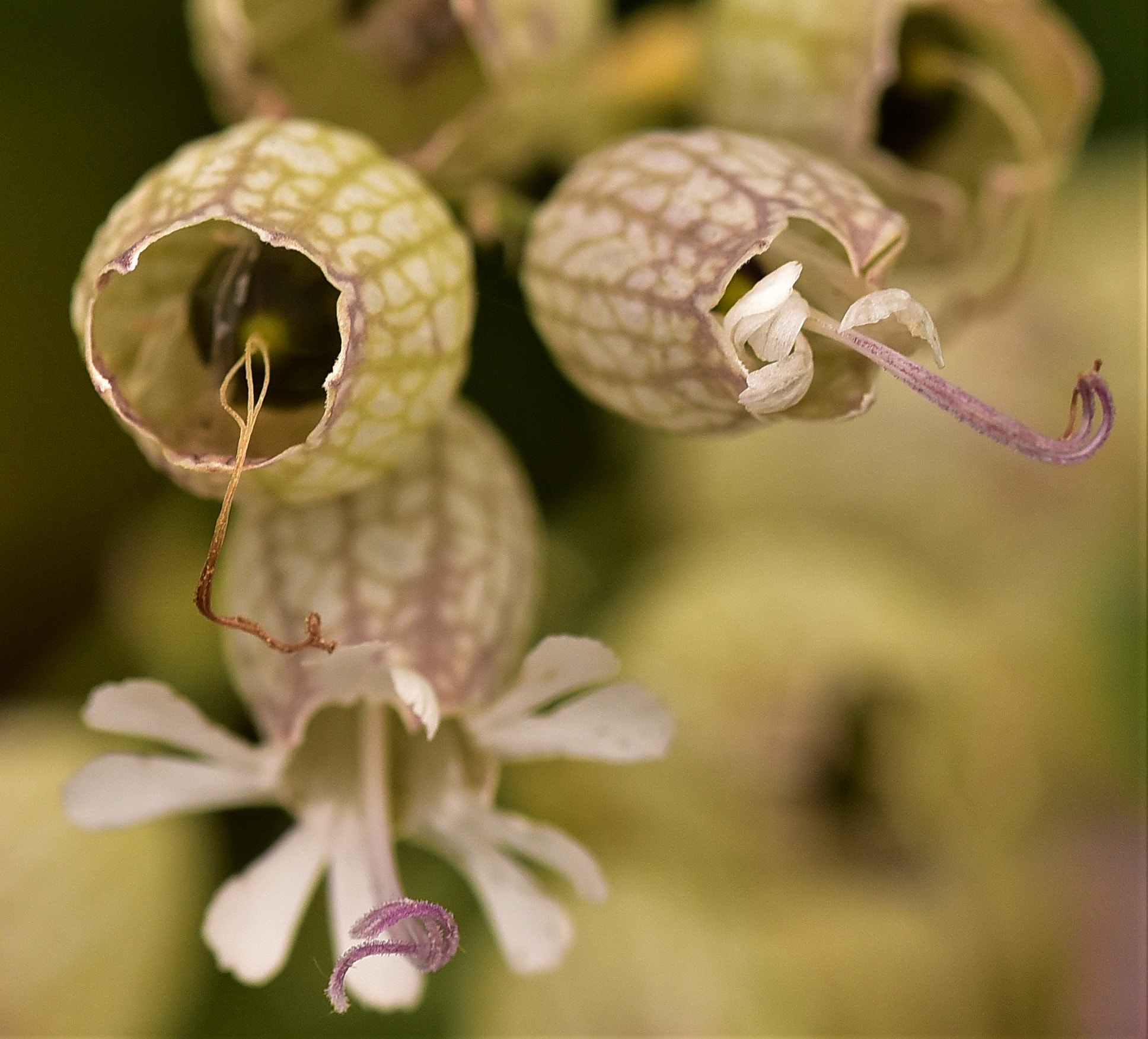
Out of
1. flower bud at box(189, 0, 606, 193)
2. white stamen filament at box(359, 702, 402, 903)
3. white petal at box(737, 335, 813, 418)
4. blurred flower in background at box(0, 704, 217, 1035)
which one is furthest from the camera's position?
blurred flower in background at box(0, 704, 217, 1035)

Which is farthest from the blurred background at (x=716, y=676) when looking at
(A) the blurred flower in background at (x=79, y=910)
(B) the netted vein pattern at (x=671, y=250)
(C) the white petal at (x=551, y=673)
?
(C) the white petal at (x=551, y=673)

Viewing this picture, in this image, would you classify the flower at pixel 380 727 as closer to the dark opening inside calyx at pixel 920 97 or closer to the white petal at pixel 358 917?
the white petal at pixel 358 917

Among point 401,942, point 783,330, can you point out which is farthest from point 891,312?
point 401,942

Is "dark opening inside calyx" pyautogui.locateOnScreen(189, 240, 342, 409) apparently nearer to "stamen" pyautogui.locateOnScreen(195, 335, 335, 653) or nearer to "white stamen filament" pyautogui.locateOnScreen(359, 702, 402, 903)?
"stamen" pyautogui.locateOnScreen(195, 335, 335, 653)

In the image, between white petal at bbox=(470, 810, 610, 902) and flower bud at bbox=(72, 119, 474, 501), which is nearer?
flower bud at bbox=(72, 119, 474, 501)

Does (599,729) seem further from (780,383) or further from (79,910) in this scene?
(79,910)

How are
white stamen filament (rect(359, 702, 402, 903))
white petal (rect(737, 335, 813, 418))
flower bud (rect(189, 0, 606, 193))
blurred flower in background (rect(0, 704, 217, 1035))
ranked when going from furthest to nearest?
1. blurred flower in background (rect(0, 704, 217, 1035))
2. flower bud (rect(189, 0, 606, 193))
3. white stamen filament (rect(359, 702, 402, 903))
4. white petal (rect(737, 335, 813, 418))

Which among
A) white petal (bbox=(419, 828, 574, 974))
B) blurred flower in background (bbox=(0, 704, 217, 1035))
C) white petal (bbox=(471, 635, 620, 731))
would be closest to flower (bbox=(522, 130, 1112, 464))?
white petal (bbox=(471, 635, 620, 731))

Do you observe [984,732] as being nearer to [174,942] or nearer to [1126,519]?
[1126,519]
